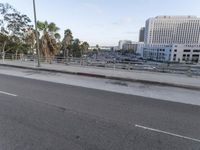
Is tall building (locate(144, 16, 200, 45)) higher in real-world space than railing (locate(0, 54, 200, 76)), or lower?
higher

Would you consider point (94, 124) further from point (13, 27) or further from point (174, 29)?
point (174, 29)

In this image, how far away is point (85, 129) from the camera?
3.97 meters

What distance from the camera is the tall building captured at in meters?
146

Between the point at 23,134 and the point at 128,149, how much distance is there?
2.11 metres

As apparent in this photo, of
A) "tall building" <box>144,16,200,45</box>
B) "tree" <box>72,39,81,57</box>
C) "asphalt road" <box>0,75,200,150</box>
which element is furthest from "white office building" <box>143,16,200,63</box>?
"asphalt road" <box>0,75,200,150</box>

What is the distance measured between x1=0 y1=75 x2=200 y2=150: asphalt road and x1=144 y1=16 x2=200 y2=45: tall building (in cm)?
16147

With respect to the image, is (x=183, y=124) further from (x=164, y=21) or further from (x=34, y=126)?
(x=164, y=21)

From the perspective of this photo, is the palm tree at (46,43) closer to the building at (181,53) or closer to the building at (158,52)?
the building at (158,52)

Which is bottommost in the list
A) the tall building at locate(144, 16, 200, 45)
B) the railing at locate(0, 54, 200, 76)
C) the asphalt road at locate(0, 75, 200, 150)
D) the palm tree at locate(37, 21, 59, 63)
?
the asphalt road at locate(0, 75, 200, 150)

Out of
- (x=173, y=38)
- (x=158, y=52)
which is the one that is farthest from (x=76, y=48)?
(x=173, y=38)

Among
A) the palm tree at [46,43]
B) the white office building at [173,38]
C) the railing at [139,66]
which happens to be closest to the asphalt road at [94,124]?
the railing at [139,66]

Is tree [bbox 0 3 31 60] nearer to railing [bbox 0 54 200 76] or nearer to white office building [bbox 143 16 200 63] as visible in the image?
railing [bbox 0 54 200 76]

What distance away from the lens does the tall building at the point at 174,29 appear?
5758 inches

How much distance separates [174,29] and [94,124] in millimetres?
166583
